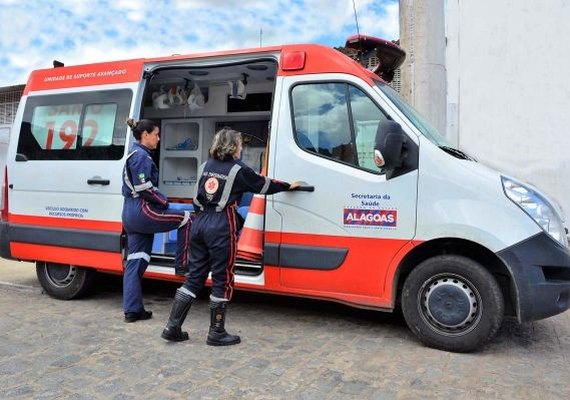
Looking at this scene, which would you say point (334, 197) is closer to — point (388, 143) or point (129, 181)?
point (388, 143)

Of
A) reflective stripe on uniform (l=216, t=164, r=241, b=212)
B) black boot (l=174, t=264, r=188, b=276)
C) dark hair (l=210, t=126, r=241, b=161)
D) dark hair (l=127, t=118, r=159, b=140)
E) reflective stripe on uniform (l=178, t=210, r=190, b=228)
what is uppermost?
dark hair (l=127, t=118, r=159, b=140)

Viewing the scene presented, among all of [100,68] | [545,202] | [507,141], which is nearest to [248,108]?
[100,68]

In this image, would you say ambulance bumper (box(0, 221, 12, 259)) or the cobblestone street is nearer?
the cobblestone street

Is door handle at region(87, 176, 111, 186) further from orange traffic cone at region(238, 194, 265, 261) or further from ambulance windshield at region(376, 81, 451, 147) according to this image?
ambulance windshield at region(376, 81, 451, 147)

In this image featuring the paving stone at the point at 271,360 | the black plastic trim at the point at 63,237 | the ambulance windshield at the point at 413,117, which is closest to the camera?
the paving stone at the point at 271,360

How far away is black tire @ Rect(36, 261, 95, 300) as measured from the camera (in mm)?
5527

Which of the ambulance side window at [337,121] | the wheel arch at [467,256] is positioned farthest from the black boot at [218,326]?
the ambulance side window at [337,121]

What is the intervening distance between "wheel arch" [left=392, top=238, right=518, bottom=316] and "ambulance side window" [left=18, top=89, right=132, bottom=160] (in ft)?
9.50

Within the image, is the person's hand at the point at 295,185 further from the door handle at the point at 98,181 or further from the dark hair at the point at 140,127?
the door handle at the point at 98,181

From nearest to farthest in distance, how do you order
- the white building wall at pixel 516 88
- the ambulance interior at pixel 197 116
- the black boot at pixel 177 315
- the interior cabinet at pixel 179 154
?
the black boot at pixel 177 315 < the ambulance interior at pixel 197 116 < the interior cabinet at pixel 179 154 < the white building wall at pixel 516 88

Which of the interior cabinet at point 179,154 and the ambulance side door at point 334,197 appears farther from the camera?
the interior cabinet at point 179,154

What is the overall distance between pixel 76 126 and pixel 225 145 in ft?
7.51

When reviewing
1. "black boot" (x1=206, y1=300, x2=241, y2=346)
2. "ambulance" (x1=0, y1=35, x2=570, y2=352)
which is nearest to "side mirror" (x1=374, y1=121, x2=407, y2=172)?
"ambulance" (x1=0, y1=35, x2=570, y2=352)

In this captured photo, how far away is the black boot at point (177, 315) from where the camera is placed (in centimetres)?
409
